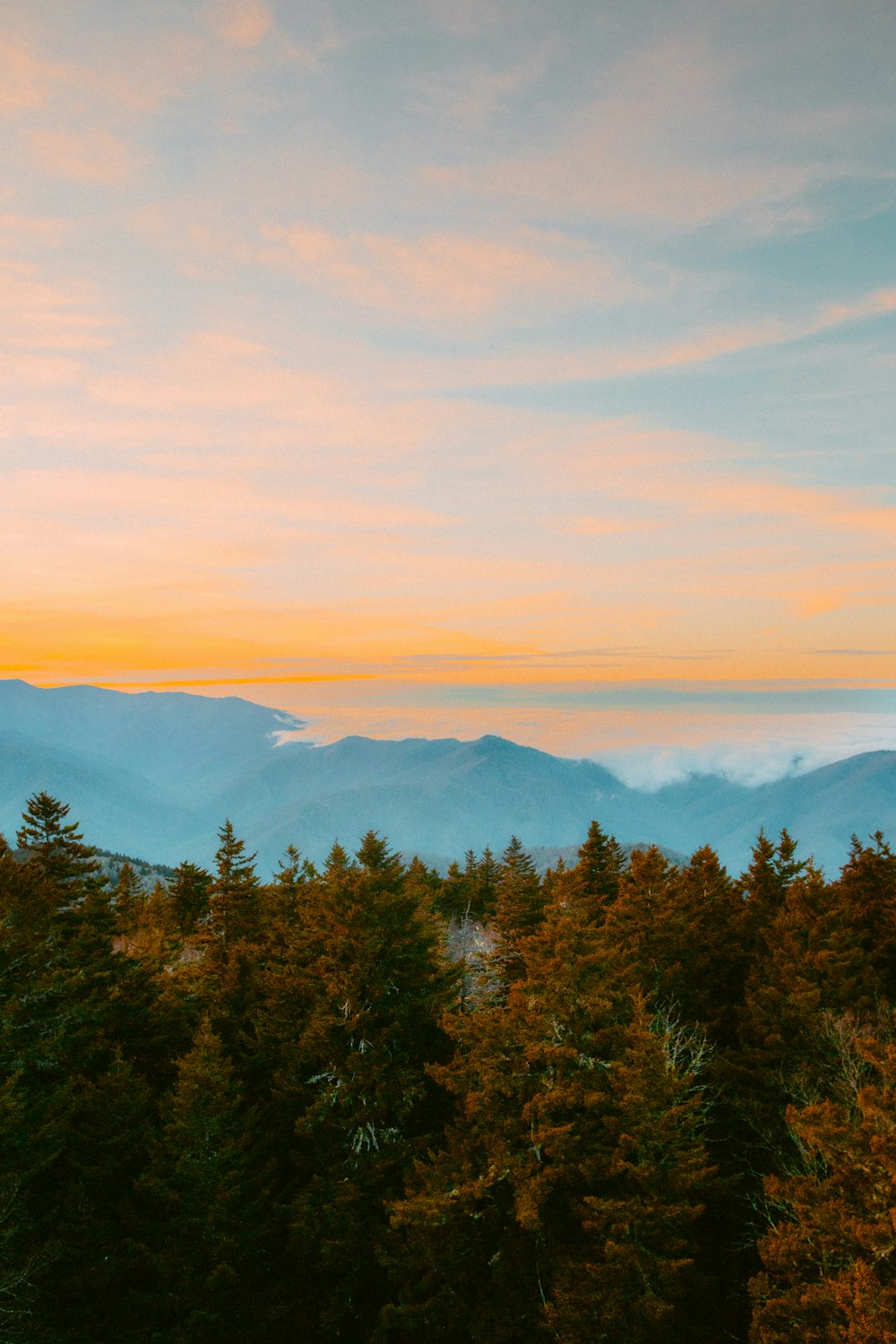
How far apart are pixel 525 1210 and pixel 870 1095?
34.0ft

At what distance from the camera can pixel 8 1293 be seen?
23.8m

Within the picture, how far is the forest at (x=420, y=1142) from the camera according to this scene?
21469 millimetres

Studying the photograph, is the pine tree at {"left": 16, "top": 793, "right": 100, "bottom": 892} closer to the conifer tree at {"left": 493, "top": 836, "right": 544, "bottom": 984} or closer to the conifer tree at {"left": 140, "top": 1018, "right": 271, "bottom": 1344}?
the conifer tree at {"left": 140, "top": 1018, "right": 271, "bottom": 1344}

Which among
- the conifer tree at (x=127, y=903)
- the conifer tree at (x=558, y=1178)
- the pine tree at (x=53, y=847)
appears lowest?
the conifer tree at (x=127, y=903)

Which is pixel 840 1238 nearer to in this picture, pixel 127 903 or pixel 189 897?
pixel 189 897

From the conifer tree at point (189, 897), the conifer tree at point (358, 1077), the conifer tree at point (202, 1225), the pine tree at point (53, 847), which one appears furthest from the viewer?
the conifer tree at point (189, 897)

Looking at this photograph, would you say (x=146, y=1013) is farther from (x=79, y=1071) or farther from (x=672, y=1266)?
(x=672, y=1266)

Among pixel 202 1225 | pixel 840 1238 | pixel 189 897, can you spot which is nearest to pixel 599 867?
pixel 189 897

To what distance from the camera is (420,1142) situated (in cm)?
2780

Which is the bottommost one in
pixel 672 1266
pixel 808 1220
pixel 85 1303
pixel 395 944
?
pixel 85 1303

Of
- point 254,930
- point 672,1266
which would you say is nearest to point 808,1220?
point 672,1266

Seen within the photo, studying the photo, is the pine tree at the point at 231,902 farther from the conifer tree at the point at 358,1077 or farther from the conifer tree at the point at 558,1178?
the conifer tree at the point at 558,1178

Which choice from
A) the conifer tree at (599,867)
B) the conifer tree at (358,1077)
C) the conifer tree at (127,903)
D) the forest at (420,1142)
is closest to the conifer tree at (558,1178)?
the forest at (420,1142)

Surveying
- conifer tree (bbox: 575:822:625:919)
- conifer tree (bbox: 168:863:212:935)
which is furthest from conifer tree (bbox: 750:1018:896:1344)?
conifer tree (bbox: 168:863:212:935)
